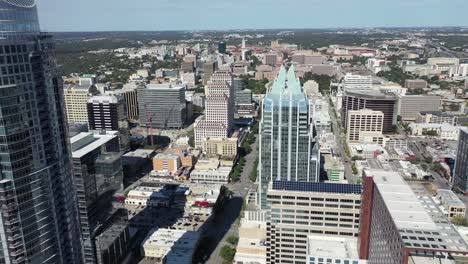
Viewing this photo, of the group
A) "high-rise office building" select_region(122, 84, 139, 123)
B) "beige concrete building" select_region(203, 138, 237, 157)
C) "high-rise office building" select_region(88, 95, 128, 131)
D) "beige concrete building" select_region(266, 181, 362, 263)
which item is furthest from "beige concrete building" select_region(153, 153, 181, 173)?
"high-rise office building" select_region(122, 84, 139, 123)

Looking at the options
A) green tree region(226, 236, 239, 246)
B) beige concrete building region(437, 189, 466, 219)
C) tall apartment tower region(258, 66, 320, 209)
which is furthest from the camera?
beige concrete building region(437, 189, 466, 219)

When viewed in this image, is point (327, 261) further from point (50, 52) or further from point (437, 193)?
point (437, 193)

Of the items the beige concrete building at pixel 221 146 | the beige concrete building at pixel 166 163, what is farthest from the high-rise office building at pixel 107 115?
the beige concrete building at pixel 221 146

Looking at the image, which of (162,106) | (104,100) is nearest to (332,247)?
(104,100)

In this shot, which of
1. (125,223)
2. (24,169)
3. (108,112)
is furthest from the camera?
(108,112)

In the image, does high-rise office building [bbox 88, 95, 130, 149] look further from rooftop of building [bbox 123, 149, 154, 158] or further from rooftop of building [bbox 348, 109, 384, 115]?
rooftop of building [bbox 348, 109, 384, 115]

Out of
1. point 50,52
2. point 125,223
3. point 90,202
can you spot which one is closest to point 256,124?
point 125,223
